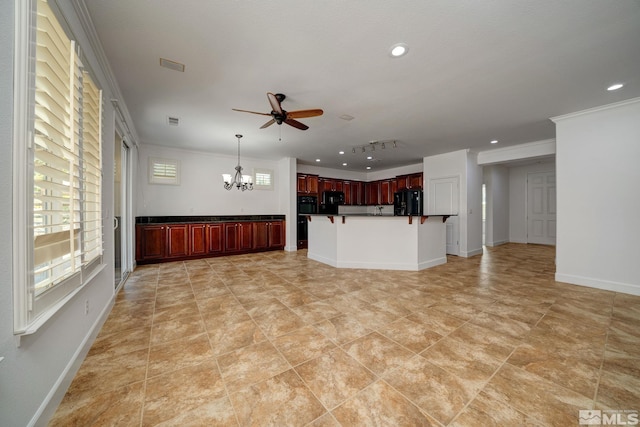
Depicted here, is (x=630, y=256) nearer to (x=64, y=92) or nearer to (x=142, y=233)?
(x=64, y=92)

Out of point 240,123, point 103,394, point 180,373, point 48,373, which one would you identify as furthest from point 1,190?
point 240,123

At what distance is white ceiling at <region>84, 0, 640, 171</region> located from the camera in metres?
1.78

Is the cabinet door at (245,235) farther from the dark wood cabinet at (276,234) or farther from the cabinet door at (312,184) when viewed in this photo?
the cabinet door at (312,184)

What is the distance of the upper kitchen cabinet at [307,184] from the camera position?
731 centimetres

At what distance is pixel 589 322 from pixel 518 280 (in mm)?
1484

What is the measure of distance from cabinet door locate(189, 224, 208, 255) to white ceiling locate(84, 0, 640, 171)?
2.38m

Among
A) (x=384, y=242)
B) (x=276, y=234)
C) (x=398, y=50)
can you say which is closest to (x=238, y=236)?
(x=276, y=234)

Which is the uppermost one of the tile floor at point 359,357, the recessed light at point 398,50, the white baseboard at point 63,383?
the recessed light at point 398,50

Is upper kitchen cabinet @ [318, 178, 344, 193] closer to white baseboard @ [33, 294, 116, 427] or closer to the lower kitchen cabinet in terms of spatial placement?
the lower kitchen cabinet

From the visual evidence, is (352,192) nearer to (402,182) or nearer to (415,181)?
(402,182)

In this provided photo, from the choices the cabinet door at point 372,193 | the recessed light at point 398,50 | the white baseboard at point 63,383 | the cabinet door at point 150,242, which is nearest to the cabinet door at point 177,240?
the cabinet door at point 150,242

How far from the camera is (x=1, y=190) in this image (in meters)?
1.00

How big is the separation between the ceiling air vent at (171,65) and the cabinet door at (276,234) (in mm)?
4508

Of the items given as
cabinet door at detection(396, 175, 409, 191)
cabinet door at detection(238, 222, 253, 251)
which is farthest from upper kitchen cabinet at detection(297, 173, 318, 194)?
cabinet door at detection(396, 175, 409, 191)
